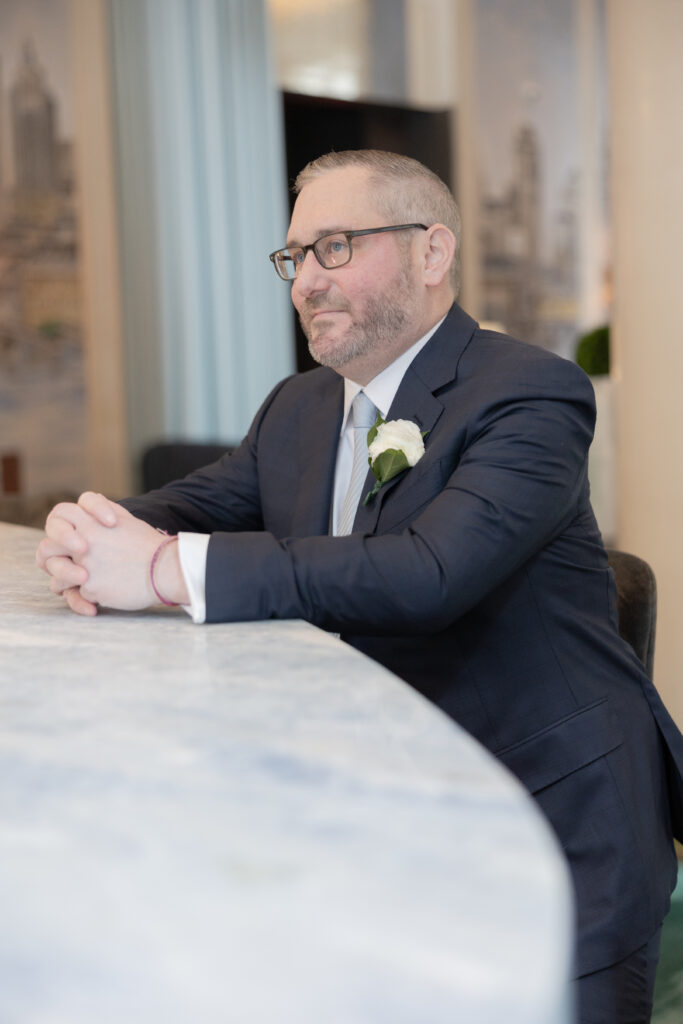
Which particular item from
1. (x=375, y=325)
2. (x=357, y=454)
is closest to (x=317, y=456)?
(x=357, y=454)

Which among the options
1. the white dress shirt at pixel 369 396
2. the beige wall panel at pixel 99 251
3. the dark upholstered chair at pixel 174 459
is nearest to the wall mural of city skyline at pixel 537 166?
the beige wall panel at pixel 99 251

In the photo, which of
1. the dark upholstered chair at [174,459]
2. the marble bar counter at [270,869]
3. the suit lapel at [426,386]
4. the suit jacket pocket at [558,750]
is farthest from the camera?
the dark upholstered chair at [174,459]

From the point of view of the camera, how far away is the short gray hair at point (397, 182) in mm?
2068

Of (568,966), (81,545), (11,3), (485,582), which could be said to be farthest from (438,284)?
(11,3)

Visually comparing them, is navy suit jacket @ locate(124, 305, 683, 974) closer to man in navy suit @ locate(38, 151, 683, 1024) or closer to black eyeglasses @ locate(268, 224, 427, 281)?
man in navy suit @ locate(38, 151, 683, 1024)

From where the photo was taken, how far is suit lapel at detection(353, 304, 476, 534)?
1860 mm

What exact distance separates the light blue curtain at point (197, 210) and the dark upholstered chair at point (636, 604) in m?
4.80

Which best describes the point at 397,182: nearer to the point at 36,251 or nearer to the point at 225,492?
the point at 225,492

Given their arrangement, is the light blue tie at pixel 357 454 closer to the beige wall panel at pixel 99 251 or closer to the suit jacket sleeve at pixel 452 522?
the suit jacket sleeve at pixel 452 522

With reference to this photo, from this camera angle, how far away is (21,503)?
17.9ft

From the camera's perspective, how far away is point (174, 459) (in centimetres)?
638

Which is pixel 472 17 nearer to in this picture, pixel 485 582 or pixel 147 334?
pixel 147 334

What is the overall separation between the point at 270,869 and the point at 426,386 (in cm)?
137

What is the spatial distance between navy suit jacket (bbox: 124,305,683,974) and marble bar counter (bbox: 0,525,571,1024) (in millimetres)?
483
